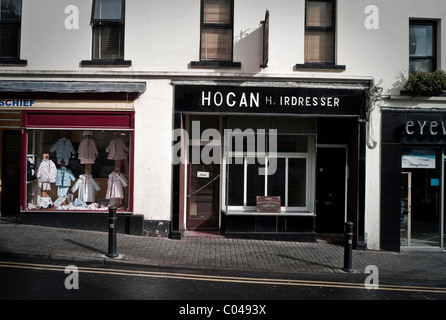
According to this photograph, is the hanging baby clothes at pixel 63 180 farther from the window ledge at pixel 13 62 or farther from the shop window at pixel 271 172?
the shop window at pixel 271 172

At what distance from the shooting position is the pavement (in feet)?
27.1

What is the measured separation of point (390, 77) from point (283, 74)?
291cm

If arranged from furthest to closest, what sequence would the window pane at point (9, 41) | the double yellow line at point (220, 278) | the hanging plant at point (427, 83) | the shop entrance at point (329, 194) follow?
1. the shop entrance at point (329, 194)
2. the window pane at point (9, 41)
3. the hanging plant at point (427, 83)
4. the double yellow line at point (220, 278)

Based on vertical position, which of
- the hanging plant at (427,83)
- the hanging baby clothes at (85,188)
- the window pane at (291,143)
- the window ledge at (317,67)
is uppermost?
the window ledge at (317,67)

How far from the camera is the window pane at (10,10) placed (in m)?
11.0

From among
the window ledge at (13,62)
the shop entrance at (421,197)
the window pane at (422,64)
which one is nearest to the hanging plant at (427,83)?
the window pane at (422,64)

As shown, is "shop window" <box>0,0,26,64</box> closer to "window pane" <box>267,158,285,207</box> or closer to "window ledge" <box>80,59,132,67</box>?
"window ledge" <box>80,59,132,67</box>

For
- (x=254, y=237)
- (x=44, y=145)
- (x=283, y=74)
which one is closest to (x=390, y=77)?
(x=283, y=74)

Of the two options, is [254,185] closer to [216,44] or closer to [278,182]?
[278,182]

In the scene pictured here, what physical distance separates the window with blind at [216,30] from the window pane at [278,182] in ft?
11.1

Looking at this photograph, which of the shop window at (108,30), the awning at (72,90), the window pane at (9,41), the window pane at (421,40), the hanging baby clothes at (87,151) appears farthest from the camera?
the hanging baby clothes at (87,151)

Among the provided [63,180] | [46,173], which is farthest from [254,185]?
[46,173]

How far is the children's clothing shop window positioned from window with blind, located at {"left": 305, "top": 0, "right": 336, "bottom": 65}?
578cm

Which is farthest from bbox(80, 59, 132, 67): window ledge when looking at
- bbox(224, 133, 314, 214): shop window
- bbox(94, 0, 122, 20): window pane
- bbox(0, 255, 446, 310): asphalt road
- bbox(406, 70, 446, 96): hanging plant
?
bbox(406, 70, 446, 96): hanging plant
